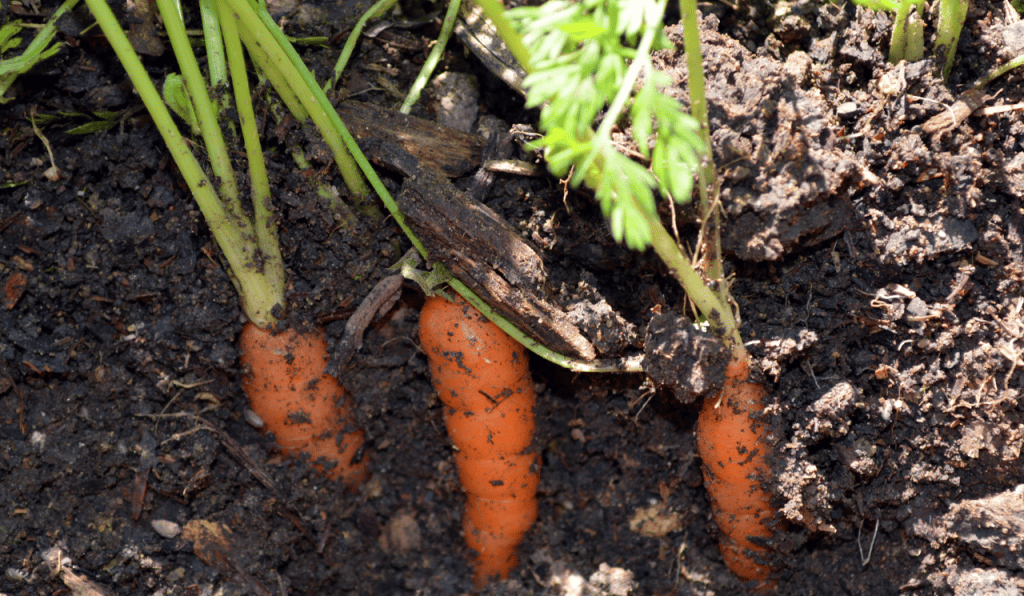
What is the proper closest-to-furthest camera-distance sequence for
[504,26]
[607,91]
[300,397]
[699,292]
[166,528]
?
1. [607,91]
2. [504,26]
3. [699,292]
4. [166,528]
5. [300,397]

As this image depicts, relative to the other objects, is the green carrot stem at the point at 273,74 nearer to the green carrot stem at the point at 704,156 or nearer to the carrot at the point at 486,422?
the carrot at the point at 486,422

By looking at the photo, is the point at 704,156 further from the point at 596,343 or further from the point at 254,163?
the point at 254,163

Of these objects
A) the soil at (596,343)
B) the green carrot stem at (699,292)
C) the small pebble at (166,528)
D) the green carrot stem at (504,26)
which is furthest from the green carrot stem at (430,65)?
the small pebble at (166,528)

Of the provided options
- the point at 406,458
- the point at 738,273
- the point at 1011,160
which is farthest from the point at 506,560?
the point at 1011,160

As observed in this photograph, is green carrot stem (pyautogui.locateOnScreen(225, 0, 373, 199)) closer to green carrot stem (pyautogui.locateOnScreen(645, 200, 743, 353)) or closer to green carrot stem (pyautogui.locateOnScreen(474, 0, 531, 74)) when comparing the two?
green carrot stem (pyautogui.locateOnScreen(474, 0, 531, 74))

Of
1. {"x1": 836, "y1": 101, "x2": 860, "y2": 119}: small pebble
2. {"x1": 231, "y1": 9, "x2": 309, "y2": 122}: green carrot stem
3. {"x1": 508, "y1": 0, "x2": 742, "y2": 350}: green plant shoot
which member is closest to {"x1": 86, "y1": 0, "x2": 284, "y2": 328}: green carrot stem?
{"x1": 231, "y1": 9, "x2": 309, "y2": 122}: green carrot stem

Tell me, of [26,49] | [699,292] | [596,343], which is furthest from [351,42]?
[699,292]
